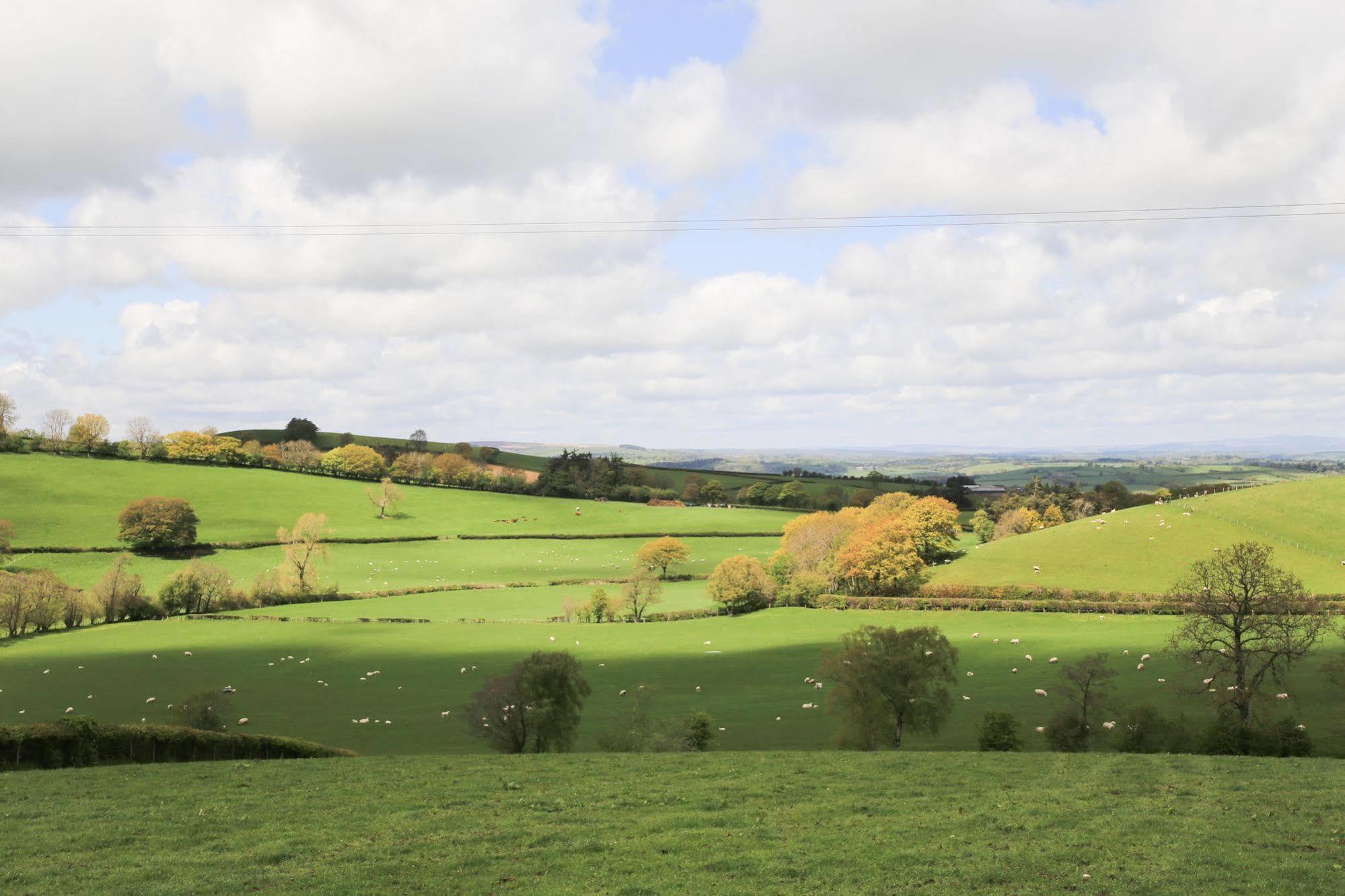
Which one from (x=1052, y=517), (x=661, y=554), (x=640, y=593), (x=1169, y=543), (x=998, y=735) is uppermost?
(x=1169, y=543)

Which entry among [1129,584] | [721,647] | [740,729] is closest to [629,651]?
[721,647]

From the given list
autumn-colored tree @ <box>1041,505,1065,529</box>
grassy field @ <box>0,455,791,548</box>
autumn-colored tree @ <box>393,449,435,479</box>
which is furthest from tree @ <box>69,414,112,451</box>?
autumn-colored tree @ <box>1041,505,1065,529</box>

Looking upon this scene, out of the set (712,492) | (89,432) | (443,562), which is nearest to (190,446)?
(89,432)

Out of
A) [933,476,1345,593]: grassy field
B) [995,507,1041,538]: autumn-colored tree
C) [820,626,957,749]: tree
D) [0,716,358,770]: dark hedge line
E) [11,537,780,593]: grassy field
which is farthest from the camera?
[995,507,1041,538]: autumn-colored tree

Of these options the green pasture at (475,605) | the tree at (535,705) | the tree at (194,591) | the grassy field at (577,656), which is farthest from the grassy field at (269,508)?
the tree at (535,705)

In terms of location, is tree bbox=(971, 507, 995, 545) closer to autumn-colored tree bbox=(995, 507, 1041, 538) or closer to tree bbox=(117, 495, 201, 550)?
autumn-colored tree bbox=(995, 507, 1041, 538)

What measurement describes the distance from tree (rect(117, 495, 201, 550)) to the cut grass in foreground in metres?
97.0

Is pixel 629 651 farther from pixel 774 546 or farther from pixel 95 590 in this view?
pixel 774 546

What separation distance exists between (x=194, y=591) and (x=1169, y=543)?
98.8 metres

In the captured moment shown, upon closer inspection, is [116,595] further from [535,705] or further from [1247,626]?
[1247,626]

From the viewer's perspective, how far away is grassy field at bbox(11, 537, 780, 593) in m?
101

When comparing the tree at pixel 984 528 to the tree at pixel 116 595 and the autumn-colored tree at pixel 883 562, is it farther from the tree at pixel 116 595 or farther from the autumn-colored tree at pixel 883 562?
the tree at pixel 116 595

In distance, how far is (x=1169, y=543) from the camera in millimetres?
87312

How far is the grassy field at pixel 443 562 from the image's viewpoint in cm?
10125
